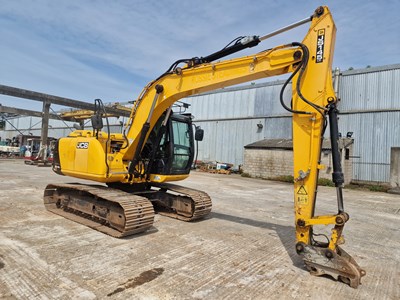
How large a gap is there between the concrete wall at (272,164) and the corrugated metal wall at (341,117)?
1457mm

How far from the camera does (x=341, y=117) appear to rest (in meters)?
21.6

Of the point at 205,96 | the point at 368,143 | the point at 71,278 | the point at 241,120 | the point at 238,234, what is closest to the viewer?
the point at 71,278

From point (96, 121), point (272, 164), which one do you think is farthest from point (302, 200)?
point (272, 164)

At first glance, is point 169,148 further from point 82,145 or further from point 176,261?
point 176,261

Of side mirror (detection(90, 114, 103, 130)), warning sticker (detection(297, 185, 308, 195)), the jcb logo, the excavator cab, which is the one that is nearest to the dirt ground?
warning sticker (detection(297, 185, 308, 195))

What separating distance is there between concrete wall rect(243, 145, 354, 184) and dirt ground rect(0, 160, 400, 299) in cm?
1296

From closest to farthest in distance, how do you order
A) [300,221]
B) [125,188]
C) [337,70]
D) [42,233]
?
[300,221] < [42,233] < [125,188] < [337,70]

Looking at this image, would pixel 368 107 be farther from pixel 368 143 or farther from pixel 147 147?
pixel 147 147

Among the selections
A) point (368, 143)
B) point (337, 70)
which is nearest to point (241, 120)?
point (337, 70)

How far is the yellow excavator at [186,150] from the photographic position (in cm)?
429

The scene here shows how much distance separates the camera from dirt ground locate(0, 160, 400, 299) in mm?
3561

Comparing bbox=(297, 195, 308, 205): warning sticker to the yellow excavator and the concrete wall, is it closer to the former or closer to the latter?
the yellow excavator

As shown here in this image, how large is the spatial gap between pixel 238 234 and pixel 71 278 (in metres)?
3.32

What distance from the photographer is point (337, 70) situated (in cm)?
2147
